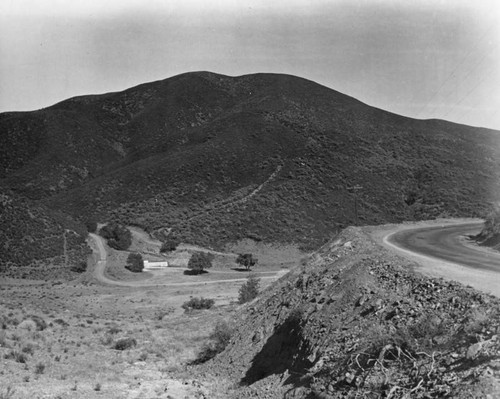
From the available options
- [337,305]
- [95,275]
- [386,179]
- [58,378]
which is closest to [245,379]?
[337,305]

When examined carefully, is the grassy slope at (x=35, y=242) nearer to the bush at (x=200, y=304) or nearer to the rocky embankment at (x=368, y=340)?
the bush at (x=200, y=304)

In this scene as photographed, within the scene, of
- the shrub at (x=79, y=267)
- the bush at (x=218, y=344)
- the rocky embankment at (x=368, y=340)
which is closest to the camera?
the rocky embankment at (x=368, y=340)

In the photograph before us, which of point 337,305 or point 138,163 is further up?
point 138,163

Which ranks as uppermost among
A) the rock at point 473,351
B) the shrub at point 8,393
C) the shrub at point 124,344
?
the rock at point 473,351

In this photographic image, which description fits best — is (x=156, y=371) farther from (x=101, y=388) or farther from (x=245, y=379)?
(x=245, y=379)

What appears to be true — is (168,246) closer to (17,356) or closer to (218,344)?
(218,344)

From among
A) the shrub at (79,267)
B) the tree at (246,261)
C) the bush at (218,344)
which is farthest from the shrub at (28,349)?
the tree at (246,261)

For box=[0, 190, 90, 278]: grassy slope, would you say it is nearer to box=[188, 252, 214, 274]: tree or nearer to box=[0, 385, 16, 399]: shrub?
box=[188, 252, 214, 274]: tree
